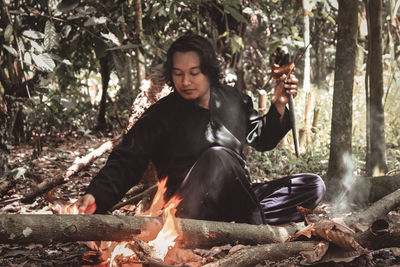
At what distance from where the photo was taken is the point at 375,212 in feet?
8.70

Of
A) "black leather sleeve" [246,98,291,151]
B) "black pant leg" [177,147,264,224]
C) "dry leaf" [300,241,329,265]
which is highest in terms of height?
"black leather sleeve" [246,98,291,151]

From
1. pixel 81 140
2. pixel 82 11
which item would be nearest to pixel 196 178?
pixel 82 11

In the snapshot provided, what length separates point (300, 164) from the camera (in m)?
5.09

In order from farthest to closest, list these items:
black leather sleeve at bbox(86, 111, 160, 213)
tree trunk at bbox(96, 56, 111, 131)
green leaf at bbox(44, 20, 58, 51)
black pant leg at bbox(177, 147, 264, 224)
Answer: tree trunk at bbox(96, 56, 111, 131), green leaf at bbox(44, 20, 58, 51), black pant leg at bbox(177, 147, 264, 224), black leather sleeve at bbox(86, 111, 160, 213)

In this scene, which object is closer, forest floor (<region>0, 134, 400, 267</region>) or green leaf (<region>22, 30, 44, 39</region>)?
forest floor (<region>0, 134, 400, 267</region>)

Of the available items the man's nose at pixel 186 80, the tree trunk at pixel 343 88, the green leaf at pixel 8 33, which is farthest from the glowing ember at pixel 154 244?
the tree trunk at pixel 343 88

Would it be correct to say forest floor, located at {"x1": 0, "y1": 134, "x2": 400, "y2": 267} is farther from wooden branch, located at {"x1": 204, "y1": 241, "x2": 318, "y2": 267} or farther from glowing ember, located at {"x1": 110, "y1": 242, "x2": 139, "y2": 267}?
glowing ember, located at {"x1": 110, "y1": 242, "x2": 139, "y2": 267}

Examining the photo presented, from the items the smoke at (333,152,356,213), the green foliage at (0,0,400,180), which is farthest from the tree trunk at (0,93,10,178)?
the smoke at (333,152,356,213)

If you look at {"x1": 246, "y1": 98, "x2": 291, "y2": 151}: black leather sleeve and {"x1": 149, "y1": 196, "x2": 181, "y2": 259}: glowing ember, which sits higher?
{"x1": 246, "y1": 98, "x2": 291, "y2": 151}: black leather sleeve

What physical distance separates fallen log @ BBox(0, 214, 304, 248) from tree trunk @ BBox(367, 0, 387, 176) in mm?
1756

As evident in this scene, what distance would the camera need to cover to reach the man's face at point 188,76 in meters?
2.66

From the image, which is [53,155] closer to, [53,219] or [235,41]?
[235,41]

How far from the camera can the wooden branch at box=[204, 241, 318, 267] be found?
184cm

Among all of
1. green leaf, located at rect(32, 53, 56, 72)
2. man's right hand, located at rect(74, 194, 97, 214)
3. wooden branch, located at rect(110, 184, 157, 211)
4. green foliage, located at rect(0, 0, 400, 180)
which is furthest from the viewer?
wooden branch, located at rect(110, 184, 157, 211)
